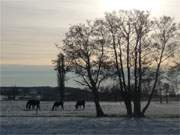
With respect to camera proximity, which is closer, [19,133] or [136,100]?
[19,133]

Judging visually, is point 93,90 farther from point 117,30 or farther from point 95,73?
point 117,30

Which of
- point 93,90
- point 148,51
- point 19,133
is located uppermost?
point 148,51

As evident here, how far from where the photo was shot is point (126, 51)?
56094 mm

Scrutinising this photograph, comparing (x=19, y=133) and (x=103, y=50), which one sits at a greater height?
(x=103, y=50)

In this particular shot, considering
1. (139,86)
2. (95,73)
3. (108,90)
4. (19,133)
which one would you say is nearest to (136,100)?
(139,86)

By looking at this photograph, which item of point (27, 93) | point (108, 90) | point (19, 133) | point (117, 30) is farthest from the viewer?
point (27, 93)

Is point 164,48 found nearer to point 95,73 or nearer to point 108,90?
point 95,73

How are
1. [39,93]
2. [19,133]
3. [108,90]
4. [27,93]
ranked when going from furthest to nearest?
1. [27,93]
2. [39,93]
3. [108,90]
4. [19,133]

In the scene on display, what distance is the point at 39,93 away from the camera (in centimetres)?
16300

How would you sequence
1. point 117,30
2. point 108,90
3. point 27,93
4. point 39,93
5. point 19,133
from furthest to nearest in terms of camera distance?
point 27,93
point 39,93
point 108,90
point 117,30
point 19,133

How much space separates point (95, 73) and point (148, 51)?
19.7 feet

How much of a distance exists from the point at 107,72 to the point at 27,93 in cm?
12303

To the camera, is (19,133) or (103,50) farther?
(103,50)

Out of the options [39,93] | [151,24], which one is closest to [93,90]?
[151,24]
